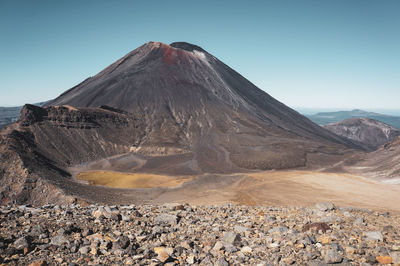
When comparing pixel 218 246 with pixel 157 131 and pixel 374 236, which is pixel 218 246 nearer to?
pixel 374 236

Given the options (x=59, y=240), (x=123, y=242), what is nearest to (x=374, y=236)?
(x=123, y=242)

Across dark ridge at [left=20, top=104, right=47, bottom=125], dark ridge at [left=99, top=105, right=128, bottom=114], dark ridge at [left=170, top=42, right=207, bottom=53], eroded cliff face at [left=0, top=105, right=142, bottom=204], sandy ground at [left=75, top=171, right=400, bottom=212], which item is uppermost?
dark ridge at [left=170, top=42, right=207, bottom=53]

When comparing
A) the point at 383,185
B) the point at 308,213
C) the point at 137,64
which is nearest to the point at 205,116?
the point at 137,64

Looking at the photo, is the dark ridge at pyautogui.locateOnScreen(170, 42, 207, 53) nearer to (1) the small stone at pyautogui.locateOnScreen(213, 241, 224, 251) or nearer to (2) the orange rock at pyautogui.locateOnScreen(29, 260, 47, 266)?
(1) the small stone at pyautogui.locateOnScreen(213, 241, 224, 251)

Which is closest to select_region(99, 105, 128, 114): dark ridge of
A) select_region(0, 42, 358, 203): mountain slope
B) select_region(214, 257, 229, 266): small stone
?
select_region(0, 42, 358, 203): mountain slope

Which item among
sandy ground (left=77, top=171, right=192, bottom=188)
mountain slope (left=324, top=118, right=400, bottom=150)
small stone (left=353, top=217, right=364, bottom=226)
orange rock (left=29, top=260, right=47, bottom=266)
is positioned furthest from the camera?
mountain slope (left=324, top=118, right=400, bottom=150)

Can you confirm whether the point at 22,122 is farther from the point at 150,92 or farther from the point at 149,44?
the point at 149,44
